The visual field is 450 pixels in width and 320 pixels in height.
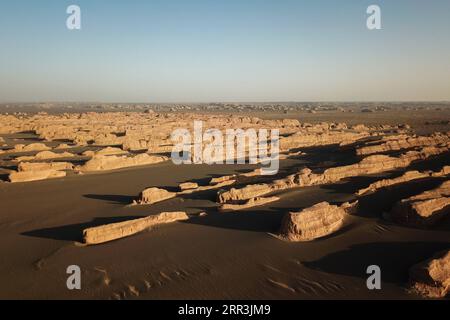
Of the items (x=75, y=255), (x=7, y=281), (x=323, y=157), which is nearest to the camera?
(x=7, y=281)

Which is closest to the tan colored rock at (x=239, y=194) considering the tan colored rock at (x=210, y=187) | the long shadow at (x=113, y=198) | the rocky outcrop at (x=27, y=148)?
the tan colored rock at (x=210, y=187)

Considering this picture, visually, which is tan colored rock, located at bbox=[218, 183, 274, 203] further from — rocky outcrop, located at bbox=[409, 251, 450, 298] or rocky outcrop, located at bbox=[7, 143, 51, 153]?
rocky outcrop, located at bbox=[7, 143, 51, 153]

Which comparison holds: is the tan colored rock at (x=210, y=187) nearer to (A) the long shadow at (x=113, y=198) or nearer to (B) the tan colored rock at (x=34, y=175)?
(A) the long shadow at (x=113, y=198)

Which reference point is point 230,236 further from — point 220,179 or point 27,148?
point 27,148

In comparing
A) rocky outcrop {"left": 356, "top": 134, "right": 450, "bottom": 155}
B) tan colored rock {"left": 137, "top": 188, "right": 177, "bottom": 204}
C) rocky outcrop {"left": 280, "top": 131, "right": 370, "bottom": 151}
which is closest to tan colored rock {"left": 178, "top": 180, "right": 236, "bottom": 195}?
tan colored rock {"left": 137, "top": 188, "right": 177, "bottom": 204}

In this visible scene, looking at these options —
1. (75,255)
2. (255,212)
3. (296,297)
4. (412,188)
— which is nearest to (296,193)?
(255,212)
